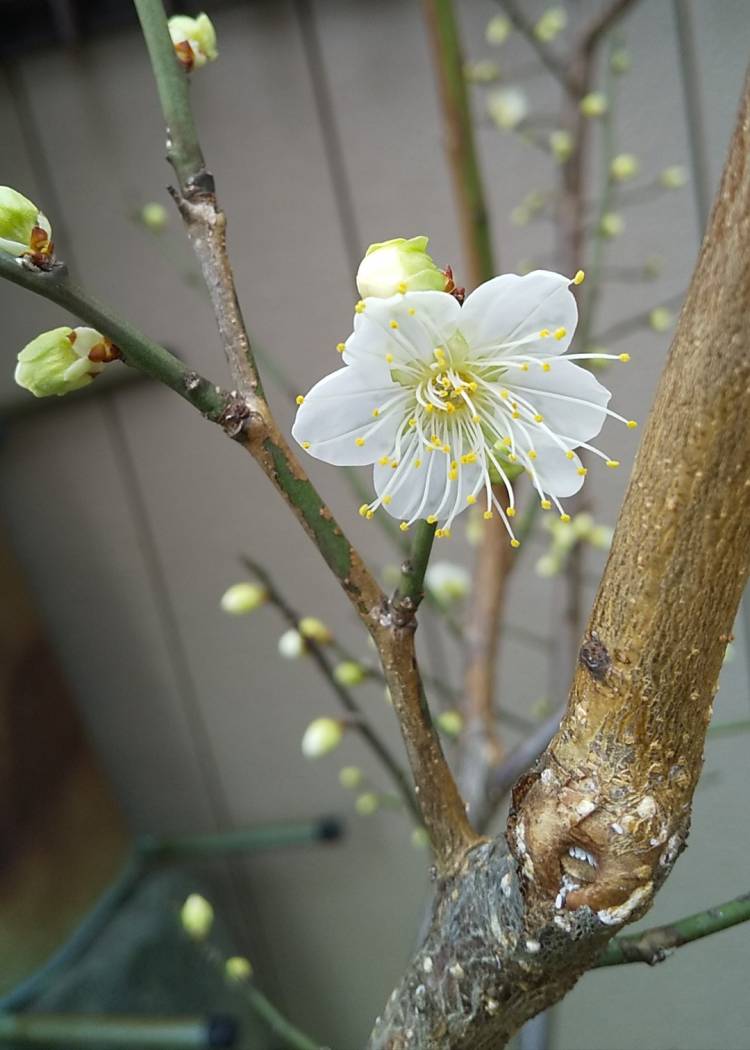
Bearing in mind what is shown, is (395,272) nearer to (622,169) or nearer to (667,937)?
(667,937)

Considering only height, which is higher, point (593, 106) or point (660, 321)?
point (593, 106)

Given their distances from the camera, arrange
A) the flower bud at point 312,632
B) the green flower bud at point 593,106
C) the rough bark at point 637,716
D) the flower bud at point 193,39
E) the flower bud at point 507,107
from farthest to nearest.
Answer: the flower bud at point 507,107 < the green flower bud at point 593,106 < the flower bud at point 312,632 < the flower bud at point 193,39 < the rough bark at point 637,716

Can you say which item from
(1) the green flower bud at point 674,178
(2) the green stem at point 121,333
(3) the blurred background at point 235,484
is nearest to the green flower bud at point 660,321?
(3) the blurred background at point 235,484

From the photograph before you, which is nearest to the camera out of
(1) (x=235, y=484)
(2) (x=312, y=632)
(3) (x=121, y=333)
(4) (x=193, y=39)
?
(3) (x=121, y=333)

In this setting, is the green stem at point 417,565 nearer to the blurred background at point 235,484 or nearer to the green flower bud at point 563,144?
the blurred background at point 235,484

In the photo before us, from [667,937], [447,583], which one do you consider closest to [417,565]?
[667,937]

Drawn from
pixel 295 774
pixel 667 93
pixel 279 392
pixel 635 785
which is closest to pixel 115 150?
pixel 279 392

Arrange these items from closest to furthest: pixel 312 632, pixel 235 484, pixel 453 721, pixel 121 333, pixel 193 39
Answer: pixel 121 333 < pixel 193 39 < pixel 312 632 < pixel 453 721 < pixel 235 484
